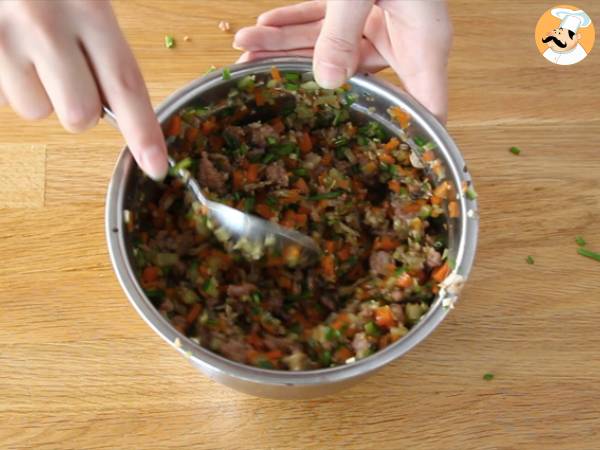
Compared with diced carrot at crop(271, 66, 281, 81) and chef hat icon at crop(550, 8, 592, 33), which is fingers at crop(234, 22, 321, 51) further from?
chef hat icon at crop(550, 8, 592, 33)

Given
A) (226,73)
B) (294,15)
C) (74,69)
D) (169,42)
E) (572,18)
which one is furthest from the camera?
(572,18)

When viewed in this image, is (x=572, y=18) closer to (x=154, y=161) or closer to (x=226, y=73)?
(x=226, y=73)

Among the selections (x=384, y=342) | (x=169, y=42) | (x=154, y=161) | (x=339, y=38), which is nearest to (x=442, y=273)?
(x=384, y=342)

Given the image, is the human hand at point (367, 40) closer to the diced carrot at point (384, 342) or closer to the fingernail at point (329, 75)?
the fingernail at point (329, 75)

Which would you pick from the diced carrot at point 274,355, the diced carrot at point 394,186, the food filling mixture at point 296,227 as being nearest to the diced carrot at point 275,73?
the food filling mixture at point 296,227

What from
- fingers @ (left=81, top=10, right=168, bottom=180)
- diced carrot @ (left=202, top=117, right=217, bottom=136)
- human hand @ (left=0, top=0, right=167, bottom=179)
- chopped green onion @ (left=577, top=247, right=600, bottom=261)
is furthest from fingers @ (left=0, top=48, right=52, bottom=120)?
chopped green onion @ (left=577, top=247, right=600, bottom=261)

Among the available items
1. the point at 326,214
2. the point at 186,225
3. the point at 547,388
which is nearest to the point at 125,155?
the point at 186,225

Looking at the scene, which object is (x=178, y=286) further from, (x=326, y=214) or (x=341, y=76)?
(x=341, y=76)
